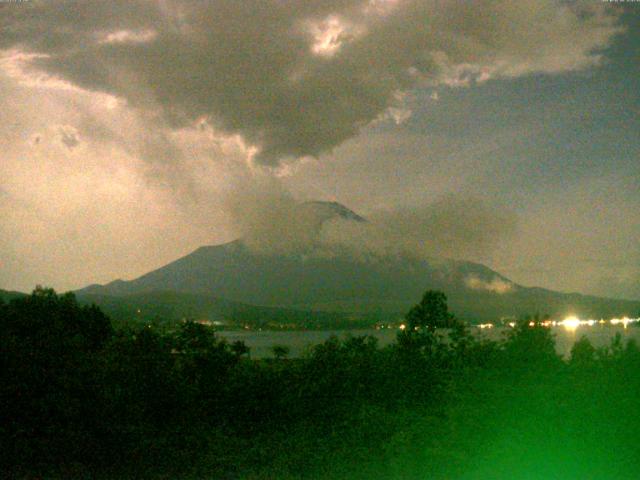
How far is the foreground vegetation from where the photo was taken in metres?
7.21

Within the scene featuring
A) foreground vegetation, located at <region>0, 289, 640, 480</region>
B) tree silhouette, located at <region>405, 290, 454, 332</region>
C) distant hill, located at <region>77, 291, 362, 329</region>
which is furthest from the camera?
distant hill, located at <region>77, 291, 362, 329</region>

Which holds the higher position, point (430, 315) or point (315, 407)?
point (430, 315)

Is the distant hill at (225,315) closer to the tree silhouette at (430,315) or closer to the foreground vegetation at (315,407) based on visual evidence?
the foreground vegetation at (315,407)

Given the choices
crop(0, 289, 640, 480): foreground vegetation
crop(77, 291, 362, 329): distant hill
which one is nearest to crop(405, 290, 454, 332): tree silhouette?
crop(0, 289, 640, 480): foreground vegetation

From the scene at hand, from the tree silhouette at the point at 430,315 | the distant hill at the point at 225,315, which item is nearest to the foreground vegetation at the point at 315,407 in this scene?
the tree silhouette at the point at 430,315

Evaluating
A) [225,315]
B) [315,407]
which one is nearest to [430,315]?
[315,407]

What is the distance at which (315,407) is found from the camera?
8836mm

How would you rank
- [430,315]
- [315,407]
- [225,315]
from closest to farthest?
1. [315,407]
2. [430,315]
3. [225,315]

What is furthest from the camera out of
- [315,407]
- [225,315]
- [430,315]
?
[225,315]

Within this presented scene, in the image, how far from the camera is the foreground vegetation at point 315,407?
23.7 ft

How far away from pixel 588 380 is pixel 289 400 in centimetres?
390

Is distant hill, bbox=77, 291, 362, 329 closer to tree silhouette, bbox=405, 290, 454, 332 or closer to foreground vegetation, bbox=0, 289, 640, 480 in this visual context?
foreground vegetation, bbox=0, 289, 640, 480

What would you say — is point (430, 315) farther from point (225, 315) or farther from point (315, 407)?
point (225, 315)

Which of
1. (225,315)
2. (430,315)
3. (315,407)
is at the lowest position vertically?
(315,407)
